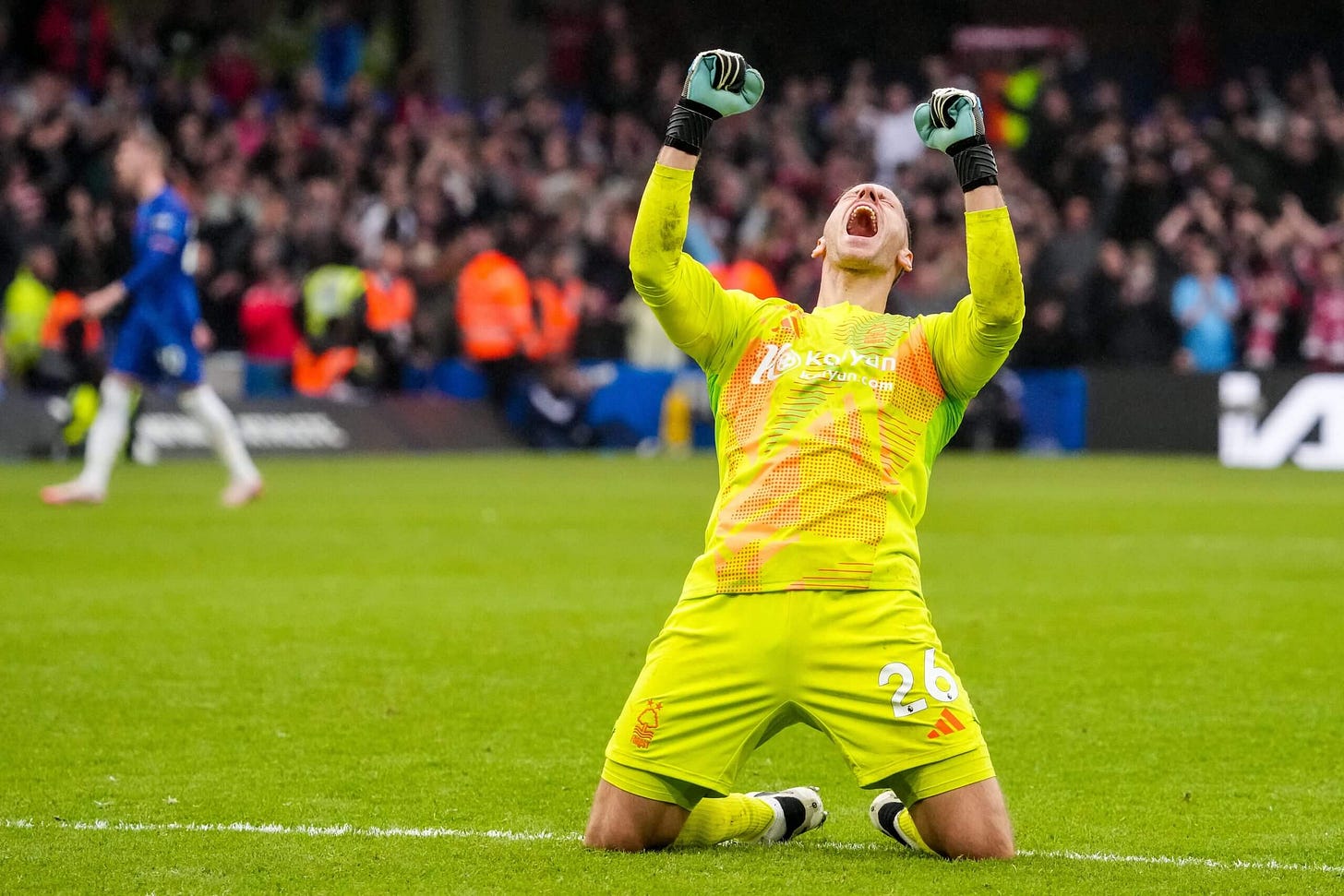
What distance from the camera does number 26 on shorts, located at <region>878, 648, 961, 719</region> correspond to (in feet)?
16.8

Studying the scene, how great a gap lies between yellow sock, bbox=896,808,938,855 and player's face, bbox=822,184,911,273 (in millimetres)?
1526

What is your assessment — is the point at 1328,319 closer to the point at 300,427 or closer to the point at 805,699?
the point at 300,427

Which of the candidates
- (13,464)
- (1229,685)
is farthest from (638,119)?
(1229,685)

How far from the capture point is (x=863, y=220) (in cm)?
549

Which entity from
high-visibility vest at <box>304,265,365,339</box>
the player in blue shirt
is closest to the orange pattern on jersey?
the player in blue shirt

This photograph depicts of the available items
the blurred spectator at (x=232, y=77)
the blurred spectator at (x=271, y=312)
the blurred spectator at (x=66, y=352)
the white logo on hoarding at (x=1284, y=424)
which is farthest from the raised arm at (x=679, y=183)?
the blurred spectator at (x=232, y=77)

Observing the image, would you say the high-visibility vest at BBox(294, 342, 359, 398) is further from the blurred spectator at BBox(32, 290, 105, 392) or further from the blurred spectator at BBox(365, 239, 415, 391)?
the blurred spectator at BBox(32, 290, 105, 392)

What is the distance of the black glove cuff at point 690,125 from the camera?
5.30 m

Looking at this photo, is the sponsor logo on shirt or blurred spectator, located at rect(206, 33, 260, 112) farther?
blurred spectator, located at rect(206, 33, 260, 112)

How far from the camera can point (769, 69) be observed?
3020 centimetres

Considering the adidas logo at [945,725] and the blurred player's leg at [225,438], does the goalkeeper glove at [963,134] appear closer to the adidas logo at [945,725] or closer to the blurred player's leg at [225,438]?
the adidas logo at [945,725]

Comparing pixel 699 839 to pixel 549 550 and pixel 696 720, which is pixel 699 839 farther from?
pixel 549 550

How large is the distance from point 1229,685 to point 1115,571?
3.85 meters

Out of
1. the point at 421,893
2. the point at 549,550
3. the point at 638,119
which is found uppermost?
the point at 638,119
